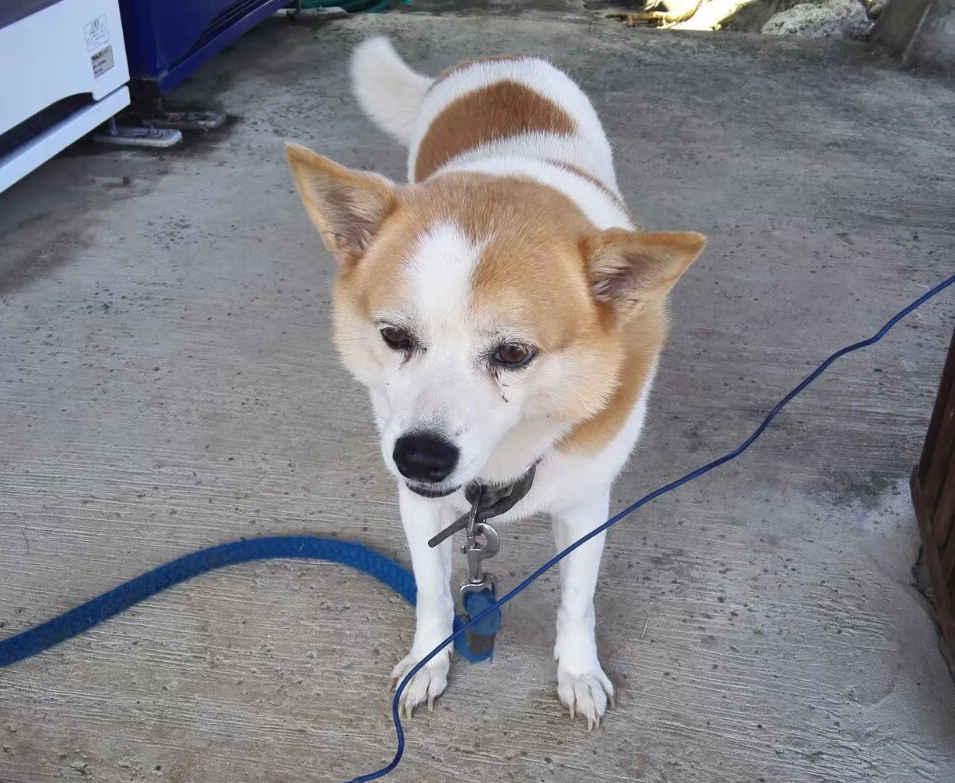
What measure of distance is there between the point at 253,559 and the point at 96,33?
2.81 metres

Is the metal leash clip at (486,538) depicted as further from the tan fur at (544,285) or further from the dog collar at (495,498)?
the tan fur at (544,285)

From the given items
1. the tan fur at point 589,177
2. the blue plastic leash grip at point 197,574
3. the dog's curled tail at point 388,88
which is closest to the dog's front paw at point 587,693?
the blue plastic leash grip at point 197,574

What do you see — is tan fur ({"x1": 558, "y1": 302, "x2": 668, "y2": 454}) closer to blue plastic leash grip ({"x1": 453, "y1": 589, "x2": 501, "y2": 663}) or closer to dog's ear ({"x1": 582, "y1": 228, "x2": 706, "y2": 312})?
dog's ear ({"x1": 582, "y1": 228, "x2": 706, "y2": 312})

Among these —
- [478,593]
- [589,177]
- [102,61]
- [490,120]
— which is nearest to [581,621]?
[478,593]

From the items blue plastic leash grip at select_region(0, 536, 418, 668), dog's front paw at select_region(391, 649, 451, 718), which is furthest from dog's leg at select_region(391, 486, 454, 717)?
blue plastic leash grip at select_region(0, 536, 418, 668)

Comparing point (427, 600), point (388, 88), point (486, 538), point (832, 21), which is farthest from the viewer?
point (832, 21)

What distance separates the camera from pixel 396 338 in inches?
62.2

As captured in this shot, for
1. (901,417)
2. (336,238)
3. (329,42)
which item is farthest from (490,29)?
(336,238)

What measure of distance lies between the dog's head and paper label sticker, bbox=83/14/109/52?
8.92ft

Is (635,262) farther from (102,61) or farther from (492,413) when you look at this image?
(102,61)

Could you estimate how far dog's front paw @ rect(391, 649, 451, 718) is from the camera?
1869mm

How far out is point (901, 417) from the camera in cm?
269

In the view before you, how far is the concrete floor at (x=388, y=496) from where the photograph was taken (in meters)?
1.83

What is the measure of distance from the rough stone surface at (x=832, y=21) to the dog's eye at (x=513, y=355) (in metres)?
5.50
